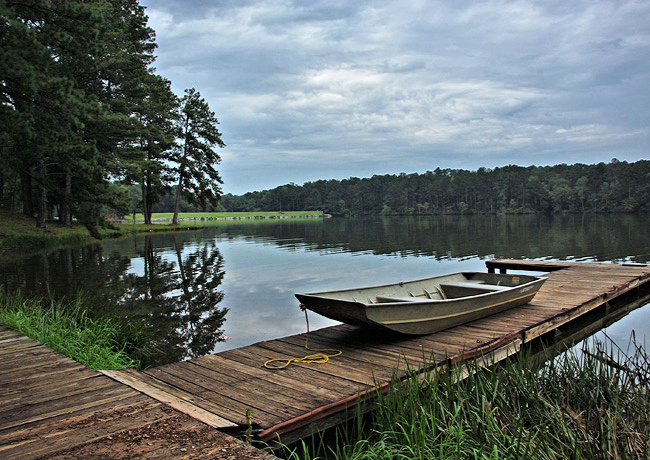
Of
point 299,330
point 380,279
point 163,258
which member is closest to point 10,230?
point 163,258

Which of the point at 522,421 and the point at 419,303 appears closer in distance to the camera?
the point at 522,421

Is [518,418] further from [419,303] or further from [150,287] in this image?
[150,287]

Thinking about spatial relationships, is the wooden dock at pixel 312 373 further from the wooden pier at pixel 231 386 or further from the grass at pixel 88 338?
the grass at pixel 88 338

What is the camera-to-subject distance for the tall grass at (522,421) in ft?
11.2

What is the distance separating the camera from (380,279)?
655 inches

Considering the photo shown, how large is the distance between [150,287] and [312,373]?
11006 mm

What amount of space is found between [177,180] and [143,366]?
48134mm

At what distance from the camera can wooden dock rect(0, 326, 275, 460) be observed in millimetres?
3314

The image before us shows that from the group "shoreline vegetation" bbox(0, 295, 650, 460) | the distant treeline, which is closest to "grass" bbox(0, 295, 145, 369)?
"shoreline vegetation" bbox(0, 295, 650, 460)

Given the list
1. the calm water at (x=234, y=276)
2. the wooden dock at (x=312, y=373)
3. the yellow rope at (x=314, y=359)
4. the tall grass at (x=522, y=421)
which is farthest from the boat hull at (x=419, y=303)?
the calm water at (x=234, y=276)

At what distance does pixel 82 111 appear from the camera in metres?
17.3

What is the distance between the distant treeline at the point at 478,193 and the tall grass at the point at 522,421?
328 feet

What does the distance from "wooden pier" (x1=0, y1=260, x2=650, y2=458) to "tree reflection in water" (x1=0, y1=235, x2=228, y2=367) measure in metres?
2.37

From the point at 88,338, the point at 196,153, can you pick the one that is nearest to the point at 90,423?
the point at 88,338
